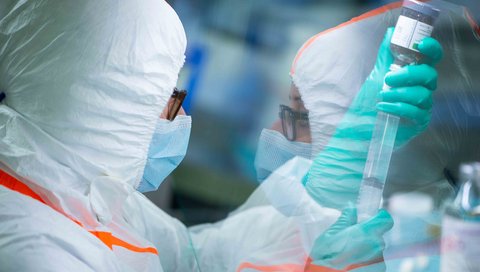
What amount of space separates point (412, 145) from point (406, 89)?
0.13 m

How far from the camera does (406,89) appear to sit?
4.30ft

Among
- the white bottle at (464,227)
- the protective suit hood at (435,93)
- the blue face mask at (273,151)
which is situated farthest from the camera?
the blue face mask at (273,151)

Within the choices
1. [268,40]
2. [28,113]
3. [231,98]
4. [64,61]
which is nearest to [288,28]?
[268,40]

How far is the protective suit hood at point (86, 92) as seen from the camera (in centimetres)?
149

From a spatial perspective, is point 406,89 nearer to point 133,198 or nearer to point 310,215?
point 310,215

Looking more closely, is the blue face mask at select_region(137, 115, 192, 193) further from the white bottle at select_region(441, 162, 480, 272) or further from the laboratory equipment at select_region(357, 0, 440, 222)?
the white bottle at select_region(441, 162, 480, 272)

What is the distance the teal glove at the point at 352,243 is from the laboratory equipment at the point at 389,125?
0.02 m

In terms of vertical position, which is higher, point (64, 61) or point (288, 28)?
point (288, 28)

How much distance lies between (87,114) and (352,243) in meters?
0.68

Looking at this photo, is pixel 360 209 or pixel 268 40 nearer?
pixel 360 209

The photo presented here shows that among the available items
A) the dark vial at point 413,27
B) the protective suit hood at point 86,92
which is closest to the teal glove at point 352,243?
the dark vial at point 413,27

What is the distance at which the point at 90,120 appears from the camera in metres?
1.50

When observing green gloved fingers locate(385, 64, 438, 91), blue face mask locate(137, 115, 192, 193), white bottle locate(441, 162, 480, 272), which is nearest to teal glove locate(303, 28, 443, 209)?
green gloved fingers locate(385, 64, 438, 91)

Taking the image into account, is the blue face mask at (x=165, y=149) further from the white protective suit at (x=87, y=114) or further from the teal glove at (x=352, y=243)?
the teal glove at (x=352, y=243)
